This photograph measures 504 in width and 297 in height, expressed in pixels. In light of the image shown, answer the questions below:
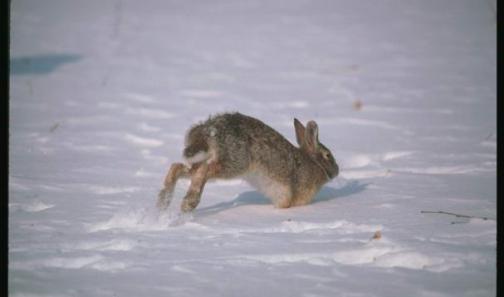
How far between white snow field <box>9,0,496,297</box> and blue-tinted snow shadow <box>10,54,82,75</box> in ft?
0.18

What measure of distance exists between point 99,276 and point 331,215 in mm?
2291

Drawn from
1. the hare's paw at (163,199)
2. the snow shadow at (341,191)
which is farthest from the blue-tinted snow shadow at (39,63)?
the hare's paw at (163,199)

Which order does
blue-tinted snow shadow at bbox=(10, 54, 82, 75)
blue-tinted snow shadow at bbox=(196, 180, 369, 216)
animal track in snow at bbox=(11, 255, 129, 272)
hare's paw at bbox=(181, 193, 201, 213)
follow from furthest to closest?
blue-tinted snow shadow at bbox=(10, 54, 82, 75) → blue-tinted snow shadow at bbox=(196, 180, 369, 216) → hare's paw at bbox=(181, 193, 201, 213) → animal track in snow at bbox=(11, 255, 129, 272)

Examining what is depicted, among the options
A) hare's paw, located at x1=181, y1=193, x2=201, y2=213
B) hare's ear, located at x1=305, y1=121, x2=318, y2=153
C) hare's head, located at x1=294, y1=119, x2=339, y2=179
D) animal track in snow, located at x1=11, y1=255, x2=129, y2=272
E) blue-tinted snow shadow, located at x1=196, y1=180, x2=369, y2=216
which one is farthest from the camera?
hare's head, located at x1=294, y1=119, x2=339, y2=179

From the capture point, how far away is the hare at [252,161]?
5.23m

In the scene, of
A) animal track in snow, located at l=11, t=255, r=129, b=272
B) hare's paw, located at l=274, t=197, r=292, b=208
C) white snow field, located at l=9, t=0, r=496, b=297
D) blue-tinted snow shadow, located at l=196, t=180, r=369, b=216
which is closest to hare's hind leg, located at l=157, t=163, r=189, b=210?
white snow field, located at l=9, t=0, r=496, b=297

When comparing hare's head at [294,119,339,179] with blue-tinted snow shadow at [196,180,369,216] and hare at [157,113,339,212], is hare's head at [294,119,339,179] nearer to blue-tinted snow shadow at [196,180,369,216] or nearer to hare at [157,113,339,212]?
hare at [157,113,339,212]

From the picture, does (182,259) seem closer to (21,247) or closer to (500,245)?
(21,247)

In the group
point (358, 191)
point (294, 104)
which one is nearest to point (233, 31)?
point (294, 104)

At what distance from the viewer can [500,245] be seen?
3.98 m

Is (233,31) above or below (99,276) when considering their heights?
above

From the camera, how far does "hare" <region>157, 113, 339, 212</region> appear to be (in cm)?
523

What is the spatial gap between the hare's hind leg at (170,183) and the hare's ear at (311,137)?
55.4 inches

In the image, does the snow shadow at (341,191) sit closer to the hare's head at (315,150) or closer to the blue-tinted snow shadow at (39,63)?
the hare's head at (315,150)
